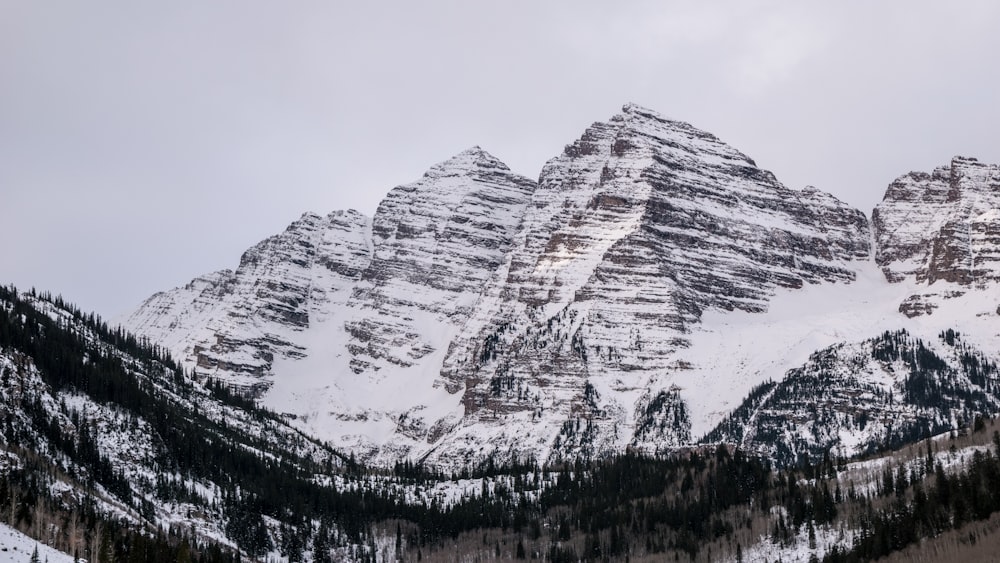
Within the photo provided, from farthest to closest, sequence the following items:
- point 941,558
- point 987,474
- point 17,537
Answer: point 987,474 < point 941,558 < point 17,537

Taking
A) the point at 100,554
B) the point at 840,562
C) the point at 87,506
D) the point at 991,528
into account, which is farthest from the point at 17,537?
the point at 991,528

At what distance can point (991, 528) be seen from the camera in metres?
186

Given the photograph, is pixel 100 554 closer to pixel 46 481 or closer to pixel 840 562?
pixel 46 481

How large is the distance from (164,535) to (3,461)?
2403cm

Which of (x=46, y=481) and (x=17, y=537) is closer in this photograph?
(x=17, y=537)

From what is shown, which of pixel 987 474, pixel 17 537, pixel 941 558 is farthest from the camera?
pixel 987 474

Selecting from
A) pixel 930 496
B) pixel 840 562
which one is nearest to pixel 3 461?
pixel 840 562

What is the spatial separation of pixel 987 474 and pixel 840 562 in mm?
24649

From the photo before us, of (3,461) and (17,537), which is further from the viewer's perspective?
(3,461)

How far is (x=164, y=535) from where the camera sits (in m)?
199

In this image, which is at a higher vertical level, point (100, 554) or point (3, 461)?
point (3, 461)

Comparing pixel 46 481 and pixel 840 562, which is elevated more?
pixel 46 481

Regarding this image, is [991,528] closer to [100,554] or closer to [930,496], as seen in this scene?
[930,496]

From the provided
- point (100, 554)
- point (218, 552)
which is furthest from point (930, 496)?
point (100, 554)
